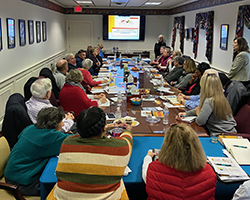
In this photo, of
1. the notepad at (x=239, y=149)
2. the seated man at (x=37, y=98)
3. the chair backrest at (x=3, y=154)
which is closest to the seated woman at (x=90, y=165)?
the chair backrest at (x=3, y=154)

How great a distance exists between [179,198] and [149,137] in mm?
946

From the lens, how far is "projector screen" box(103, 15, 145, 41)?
11734 mm

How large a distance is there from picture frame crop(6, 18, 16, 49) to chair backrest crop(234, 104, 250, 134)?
4347 millimetres

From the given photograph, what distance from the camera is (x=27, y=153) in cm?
186

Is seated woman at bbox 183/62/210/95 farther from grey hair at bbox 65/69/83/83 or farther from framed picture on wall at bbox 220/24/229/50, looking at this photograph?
framed picture on wall at bbox 220/24/229/50

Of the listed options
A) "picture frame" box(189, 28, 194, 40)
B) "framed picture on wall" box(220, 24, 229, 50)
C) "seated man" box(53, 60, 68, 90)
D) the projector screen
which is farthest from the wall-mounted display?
the projector screen

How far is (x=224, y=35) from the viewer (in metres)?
6.32

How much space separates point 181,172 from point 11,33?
15.8 feet

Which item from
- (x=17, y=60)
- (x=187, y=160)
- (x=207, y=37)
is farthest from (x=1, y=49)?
(x=207, y=37)

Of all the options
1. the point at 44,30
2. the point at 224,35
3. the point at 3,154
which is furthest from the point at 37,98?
the point at 44,30

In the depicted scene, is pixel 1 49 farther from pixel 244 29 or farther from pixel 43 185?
pixel 244 29

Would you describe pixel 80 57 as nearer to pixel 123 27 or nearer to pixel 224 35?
pixel 224 35

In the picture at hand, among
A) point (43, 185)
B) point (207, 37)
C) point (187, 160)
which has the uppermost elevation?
point (207, 37)

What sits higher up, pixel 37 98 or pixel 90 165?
pixel 37 98
